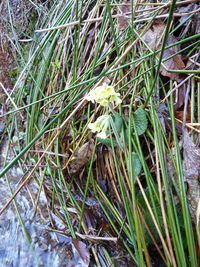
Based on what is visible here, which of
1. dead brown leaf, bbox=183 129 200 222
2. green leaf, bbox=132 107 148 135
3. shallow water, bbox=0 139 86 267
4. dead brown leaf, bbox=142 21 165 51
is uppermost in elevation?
dead brown leaf, bbox=142 21 165 51

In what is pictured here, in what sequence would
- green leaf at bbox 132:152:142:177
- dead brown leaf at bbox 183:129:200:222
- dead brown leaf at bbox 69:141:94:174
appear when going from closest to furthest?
dead brown leaf at bbox 183:129:200:222, green leaf at bbox 132:152:142:177, dead brown leaf at bbox 69:141:94:174

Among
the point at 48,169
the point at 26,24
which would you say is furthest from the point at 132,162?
the point at 26,24

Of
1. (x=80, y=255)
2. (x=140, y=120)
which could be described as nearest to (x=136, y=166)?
(x=140, y=120)

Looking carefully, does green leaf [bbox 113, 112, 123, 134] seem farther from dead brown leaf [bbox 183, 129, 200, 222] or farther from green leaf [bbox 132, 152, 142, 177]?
dead brown leaf [bbox 183, 129, 200, 222]

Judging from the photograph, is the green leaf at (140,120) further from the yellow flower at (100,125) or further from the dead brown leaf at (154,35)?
the dead brown leaf at (154,35)

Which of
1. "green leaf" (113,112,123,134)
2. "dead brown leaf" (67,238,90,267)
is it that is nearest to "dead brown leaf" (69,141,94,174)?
"green leaf" (113,112,123,134)
